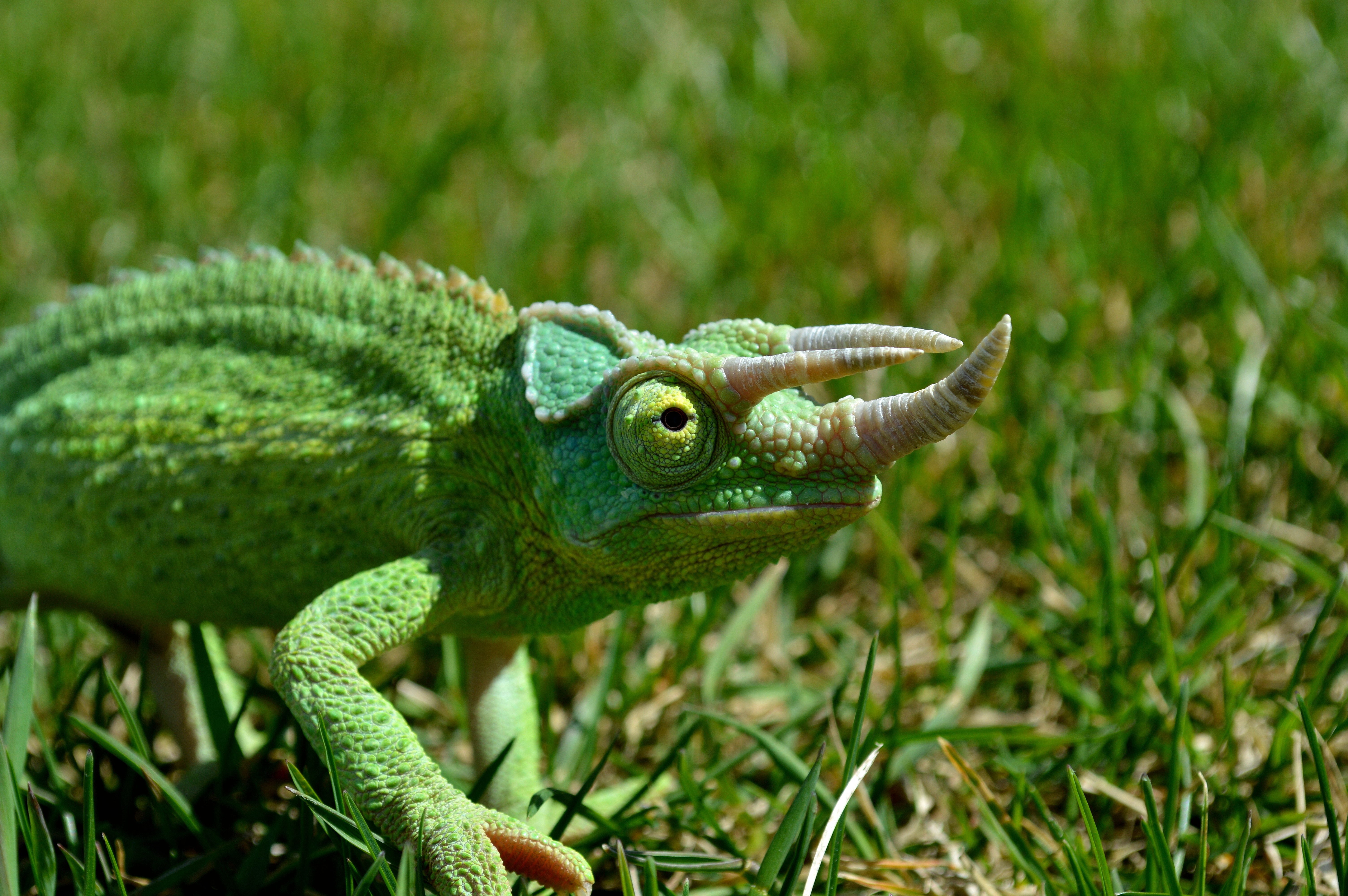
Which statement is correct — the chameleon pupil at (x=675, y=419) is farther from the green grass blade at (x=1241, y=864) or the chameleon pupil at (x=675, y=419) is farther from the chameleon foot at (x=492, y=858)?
the green grass blade at (x=1241, y=864)

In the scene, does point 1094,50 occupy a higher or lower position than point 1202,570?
higher

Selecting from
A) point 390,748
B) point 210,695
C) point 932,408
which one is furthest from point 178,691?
point 932,408

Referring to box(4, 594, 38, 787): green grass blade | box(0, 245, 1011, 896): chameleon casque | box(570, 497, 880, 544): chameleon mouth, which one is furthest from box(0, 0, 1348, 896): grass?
box(570, 497, 880, 544): chameleon mouth

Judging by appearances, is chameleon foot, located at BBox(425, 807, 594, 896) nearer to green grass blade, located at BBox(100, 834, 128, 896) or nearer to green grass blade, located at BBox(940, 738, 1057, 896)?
green grass blade, located at BBox(100, 834, 128, 896)

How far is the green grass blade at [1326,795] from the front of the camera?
2.11m

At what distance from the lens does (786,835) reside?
6.99 ft

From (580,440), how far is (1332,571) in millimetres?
2283

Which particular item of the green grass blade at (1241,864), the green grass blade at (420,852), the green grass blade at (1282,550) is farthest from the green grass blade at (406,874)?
the green grass blade at (1282,550)

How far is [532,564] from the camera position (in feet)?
7.79

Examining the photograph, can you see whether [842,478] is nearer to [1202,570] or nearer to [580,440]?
[580,440]

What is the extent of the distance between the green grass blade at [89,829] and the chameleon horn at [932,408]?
1.53 metres

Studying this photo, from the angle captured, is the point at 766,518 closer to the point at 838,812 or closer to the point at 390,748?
the point at 838,812

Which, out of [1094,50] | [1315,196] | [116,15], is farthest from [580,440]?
[116,15]

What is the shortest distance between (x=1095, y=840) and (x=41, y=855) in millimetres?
2058
